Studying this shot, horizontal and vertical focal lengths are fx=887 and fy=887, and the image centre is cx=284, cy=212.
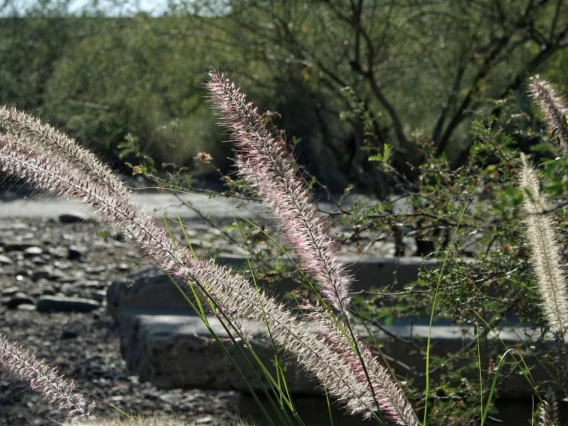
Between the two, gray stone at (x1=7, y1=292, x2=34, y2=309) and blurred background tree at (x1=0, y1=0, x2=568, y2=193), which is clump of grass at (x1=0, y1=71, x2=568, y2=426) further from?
gray stone at (x1=7, y1=292, x2=34, y2=309)

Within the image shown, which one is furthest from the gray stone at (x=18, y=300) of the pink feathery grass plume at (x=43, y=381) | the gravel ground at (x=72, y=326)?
the pink feathery grass plume at (x=43, y=381)

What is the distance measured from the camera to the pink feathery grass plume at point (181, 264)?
1783 mm

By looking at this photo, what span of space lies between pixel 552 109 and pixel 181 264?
1.03 metres

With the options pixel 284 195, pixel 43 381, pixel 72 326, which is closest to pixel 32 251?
pixel 72 326

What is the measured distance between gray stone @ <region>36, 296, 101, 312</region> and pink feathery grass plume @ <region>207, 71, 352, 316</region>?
18.5 feet

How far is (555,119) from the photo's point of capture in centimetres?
218

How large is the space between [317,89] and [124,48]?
16.5ft

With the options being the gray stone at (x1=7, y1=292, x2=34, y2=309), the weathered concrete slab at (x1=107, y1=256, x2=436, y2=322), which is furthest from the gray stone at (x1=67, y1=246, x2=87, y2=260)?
the weathered concrete slab at (x1=107, y1=256, x2=436, y2=322)

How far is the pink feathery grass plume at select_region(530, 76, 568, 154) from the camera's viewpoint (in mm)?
2160

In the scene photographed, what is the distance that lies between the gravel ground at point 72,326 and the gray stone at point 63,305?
4 centimetres

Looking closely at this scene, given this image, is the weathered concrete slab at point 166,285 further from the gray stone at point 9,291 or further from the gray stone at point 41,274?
Answer: the gray stone at point 41,274

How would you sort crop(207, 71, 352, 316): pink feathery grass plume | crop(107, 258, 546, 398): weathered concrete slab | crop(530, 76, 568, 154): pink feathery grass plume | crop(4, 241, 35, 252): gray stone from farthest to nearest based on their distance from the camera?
crop(4, 241, 35, 252): gray stone < crop(107, 258, 546, 398): weathered concrete slab < crop(530, 76, 568, 154): pink feathery grass plume < crop(207, 71, 352, 316): pink feathery grass plume

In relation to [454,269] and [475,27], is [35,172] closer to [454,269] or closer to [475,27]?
[454,269]

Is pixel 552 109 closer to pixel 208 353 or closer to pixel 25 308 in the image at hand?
pixel 208 353
